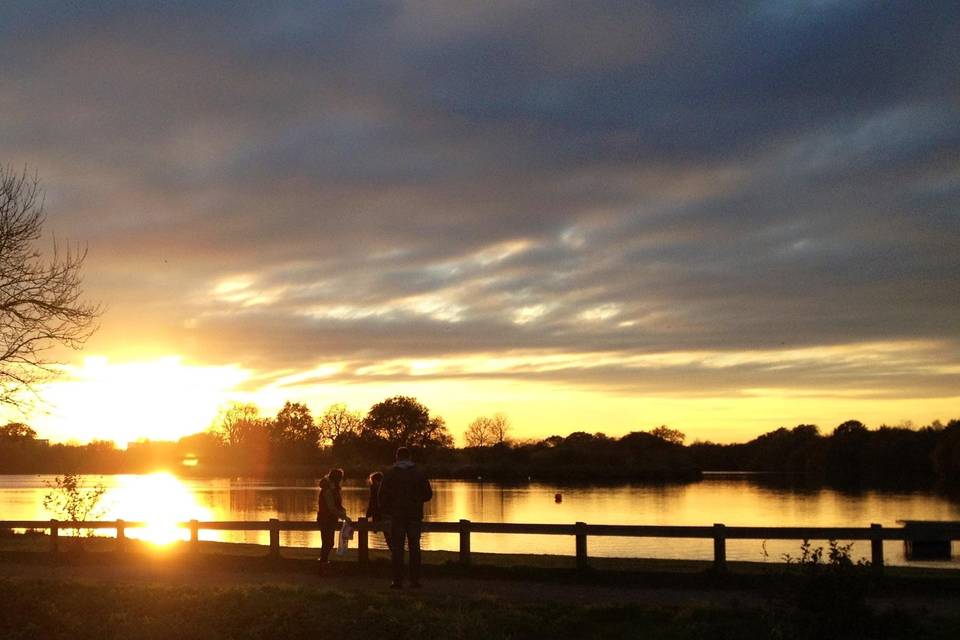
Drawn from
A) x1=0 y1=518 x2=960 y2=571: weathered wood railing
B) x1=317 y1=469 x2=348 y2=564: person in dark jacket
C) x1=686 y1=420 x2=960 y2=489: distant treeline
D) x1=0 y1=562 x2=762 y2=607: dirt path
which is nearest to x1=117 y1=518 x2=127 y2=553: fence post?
x1=0 y1=562 x2=762 y2=607: dirt path

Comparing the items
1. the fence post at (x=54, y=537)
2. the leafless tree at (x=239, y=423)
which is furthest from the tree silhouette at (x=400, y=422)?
the fence post at (x=54, y=537)

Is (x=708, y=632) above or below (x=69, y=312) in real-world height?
below

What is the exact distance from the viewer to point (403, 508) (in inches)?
645

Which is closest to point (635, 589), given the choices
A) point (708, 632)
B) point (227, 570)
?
point (708, 632)

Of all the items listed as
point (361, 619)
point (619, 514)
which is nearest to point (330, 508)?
point (361, 619)

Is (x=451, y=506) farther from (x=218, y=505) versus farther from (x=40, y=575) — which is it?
(x=40, y=575)

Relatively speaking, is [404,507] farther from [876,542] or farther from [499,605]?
[876,542]

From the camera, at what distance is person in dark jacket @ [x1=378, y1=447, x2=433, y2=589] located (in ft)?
53.5

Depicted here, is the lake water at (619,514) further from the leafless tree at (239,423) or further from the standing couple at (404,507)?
the leafless tree at (239,423)

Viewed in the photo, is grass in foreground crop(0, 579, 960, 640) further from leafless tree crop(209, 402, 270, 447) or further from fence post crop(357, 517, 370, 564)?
leafless tree crop(209, 402, 270, 447)

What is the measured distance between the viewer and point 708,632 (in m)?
12.1

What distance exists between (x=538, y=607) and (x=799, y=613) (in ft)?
12.6

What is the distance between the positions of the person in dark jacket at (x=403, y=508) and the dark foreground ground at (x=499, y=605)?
0.51m

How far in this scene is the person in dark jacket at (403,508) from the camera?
642 inches
